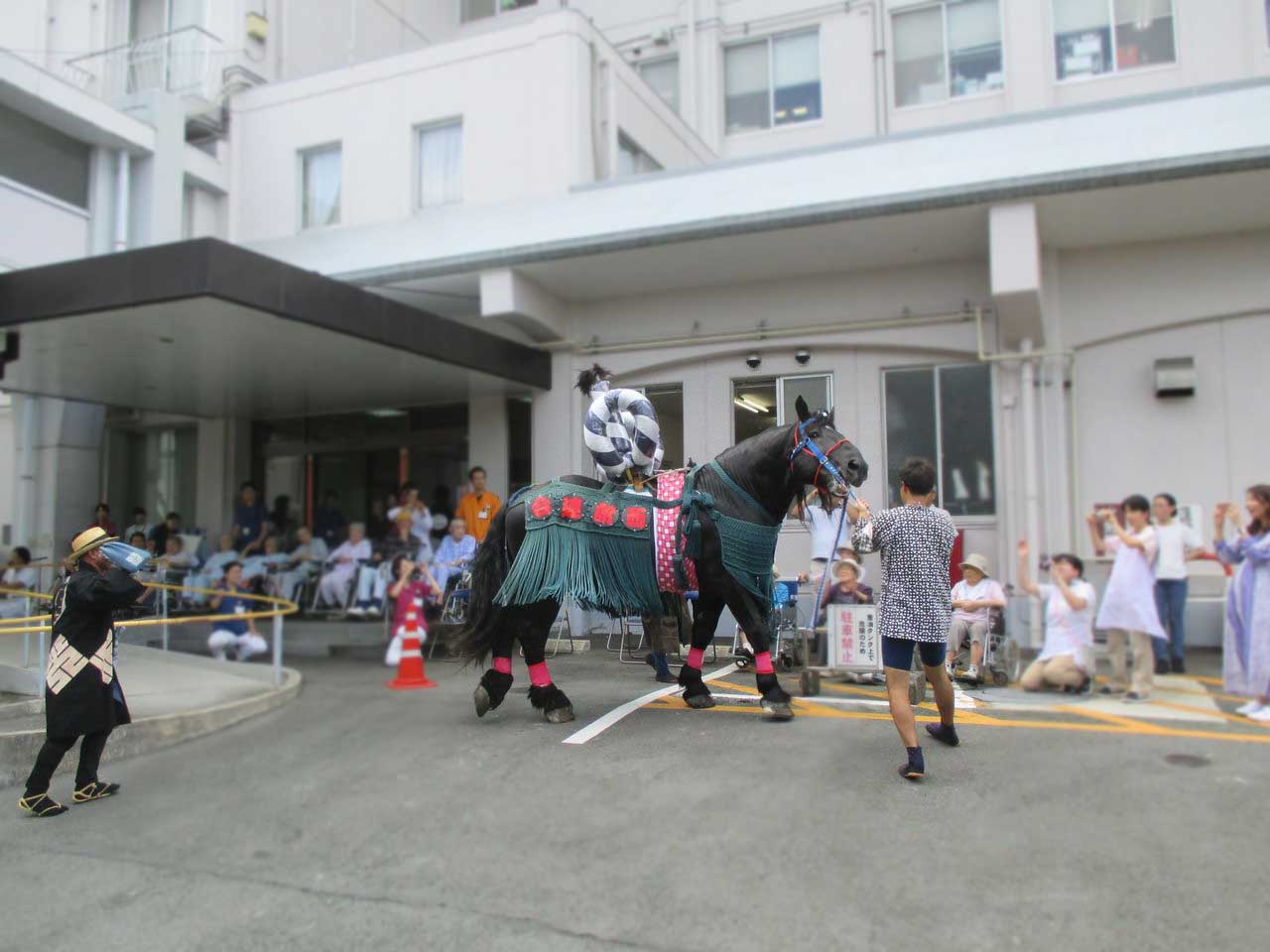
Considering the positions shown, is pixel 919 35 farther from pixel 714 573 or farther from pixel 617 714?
pixel 617 714

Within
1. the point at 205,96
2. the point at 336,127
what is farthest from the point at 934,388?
the point at 205,96

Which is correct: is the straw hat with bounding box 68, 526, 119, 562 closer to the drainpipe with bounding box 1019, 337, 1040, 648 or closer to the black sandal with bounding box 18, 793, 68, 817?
the black sandal with bounding box 18, 793, 68, 817

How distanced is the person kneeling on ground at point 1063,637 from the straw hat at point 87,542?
15.7ft

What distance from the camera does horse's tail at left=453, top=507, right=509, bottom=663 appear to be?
5027 mm

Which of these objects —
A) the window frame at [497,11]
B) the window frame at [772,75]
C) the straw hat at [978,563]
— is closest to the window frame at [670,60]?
the window frame at [772,75]

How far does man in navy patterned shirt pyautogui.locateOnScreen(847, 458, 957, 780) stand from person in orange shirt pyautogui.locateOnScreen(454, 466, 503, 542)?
2458 mm

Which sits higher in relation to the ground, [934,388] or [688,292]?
[688,292]

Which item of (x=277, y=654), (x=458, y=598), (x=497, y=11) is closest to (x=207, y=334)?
(x=277, y=654)

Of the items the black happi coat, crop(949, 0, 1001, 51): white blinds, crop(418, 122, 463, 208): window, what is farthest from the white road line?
crop(949, 0, 1001, 51): white blinds

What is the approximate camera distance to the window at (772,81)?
16.6m

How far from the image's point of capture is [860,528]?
405 centimetres

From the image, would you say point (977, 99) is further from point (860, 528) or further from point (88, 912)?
point (88, 912)

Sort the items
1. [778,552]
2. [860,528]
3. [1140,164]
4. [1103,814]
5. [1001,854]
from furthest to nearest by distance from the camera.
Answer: [1140,164], [778,552], [860,528], [1103,814], [1001,854]

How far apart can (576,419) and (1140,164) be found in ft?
17.1
